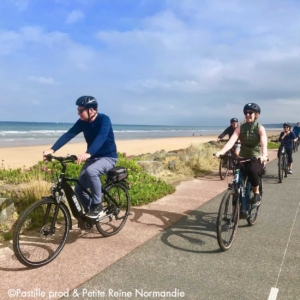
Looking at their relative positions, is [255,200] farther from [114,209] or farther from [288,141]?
[288,141]

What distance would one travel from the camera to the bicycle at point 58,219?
3.64 metres

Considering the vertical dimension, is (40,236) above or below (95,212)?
below

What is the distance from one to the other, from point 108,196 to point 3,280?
6.34 feet

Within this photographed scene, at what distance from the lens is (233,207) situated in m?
4.45

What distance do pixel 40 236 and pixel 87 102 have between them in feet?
6.26

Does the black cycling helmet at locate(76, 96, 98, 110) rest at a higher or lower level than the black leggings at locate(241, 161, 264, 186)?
higher

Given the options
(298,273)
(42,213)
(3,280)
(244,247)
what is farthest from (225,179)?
(3,280)

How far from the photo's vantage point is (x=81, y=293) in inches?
121

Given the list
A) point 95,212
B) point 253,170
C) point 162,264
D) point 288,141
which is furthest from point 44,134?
point 162,264

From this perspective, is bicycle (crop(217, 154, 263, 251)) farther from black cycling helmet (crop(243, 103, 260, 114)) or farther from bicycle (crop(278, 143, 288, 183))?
bicycle (crop(278, 143, 288, 183))

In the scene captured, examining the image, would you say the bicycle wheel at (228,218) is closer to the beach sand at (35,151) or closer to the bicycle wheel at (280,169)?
the bicycle wheel at (280,169)

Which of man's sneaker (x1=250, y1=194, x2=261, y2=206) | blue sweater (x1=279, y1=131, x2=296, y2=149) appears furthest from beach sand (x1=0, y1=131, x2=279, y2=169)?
Result: blue sweater (x1=279, y1=131, x2=296, y2=149)

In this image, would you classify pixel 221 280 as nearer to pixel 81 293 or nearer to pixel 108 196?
pixel 81 293

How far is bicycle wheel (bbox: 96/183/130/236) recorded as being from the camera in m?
4.81
